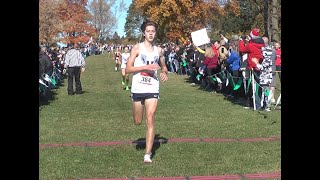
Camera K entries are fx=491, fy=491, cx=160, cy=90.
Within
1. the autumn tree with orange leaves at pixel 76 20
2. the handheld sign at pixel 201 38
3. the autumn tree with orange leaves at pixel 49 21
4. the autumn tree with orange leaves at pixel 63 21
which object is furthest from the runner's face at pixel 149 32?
the autumn tree with orange leaves at pixel 76 20

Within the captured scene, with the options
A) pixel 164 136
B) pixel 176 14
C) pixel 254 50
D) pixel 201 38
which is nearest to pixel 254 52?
pixel 254 50

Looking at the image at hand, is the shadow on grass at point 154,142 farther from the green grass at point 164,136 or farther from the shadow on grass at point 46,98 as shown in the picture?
the shadow on grass at point 46,98

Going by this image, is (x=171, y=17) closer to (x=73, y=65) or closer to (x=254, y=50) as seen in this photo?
(x=73, y=65)

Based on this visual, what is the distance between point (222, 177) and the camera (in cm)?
634

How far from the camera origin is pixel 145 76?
746cm

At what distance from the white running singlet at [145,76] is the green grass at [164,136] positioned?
1071 millimetres

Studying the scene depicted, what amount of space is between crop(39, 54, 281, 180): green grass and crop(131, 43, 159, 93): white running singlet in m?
A: 1.07

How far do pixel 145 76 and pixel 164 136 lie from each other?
7.21 ft

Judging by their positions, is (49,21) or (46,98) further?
(49,21)

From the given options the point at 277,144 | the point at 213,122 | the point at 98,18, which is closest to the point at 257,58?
the point at 213,122

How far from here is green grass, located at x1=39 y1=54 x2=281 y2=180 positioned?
6840 millimetres

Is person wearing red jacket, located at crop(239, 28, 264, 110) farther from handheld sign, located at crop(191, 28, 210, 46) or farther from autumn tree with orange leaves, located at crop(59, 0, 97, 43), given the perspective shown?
autumn tree with orange leaves, located at crop(59, 0, 97, 43)
